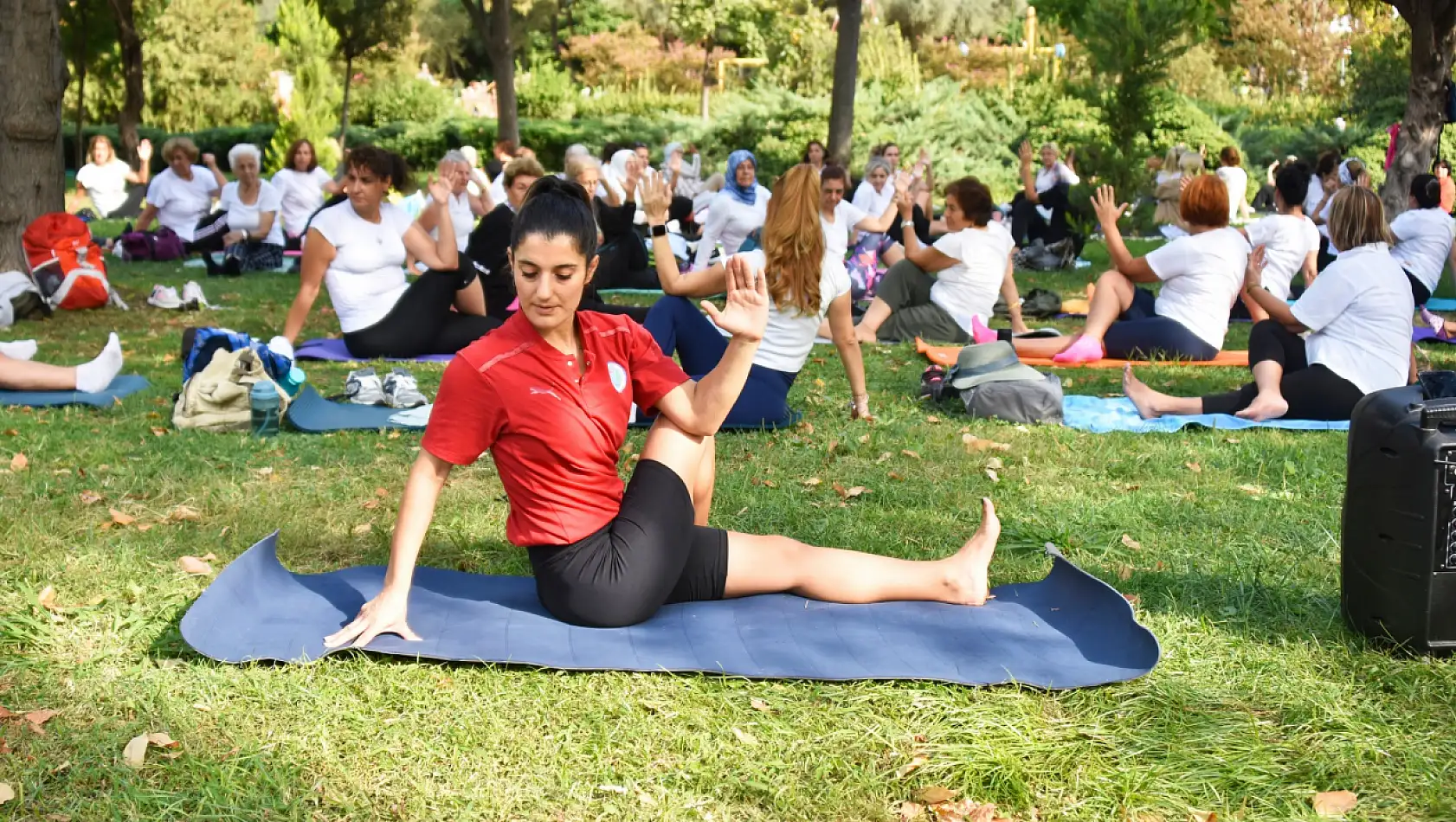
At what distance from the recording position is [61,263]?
10906mm

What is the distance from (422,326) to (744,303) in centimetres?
602

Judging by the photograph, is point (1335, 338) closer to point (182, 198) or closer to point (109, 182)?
point (182, 198)

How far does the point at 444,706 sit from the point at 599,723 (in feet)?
1.38

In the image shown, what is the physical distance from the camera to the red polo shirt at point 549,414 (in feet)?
12.0

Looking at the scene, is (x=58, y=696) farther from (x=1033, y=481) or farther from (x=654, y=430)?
(x=1033, y=481)

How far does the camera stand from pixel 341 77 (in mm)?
34750

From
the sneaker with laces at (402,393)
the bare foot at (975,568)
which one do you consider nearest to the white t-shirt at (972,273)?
the sneaker with laces at (402,393)

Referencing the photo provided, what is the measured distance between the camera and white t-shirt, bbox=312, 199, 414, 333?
8.82 meters

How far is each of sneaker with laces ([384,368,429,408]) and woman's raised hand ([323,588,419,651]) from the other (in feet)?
12.0

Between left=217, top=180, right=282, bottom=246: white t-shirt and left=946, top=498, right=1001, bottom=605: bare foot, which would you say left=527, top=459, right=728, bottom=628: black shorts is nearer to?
left=946, top=498, right=1001, bottom=605: bare foot

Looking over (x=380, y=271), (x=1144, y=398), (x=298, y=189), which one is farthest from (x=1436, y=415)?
(x=298, y=189)

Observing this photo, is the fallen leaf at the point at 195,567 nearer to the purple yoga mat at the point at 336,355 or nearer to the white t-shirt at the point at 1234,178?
the purple yoga mat at the point at 336,355

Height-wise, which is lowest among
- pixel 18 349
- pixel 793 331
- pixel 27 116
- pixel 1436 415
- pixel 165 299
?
pixel 165 299

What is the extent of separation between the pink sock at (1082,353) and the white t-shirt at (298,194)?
9414mm
